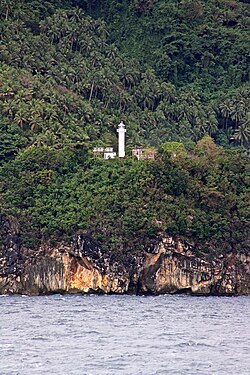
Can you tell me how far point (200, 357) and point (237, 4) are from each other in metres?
90.4

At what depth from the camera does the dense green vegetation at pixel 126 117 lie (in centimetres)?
8781

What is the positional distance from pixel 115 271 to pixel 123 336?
23677mm

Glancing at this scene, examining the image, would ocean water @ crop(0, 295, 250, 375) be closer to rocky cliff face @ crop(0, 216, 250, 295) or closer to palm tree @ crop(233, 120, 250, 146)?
rocky cliff face @ crop(0, 216, 250, 295)

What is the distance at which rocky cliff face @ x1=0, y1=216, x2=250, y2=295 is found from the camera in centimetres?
8450

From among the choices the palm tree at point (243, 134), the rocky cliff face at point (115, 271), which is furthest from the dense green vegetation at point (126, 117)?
the rocky cliff face at point (115, 271)

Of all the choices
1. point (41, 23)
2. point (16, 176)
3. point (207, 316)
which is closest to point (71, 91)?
point (41, 23)

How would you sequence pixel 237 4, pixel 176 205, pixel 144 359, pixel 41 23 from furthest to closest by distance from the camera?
pixel 237 4
pixel 41 23
pixel 176 205
pixel 144 359

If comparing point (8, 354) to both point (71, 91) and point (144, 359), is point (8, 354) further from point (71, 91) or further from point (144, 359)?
point (71, 91)

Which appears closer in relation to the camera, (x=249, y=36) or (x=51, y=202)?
(x=51, y=202)

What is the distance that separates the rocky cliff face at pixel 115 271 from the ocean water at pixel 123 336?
11.6 ft

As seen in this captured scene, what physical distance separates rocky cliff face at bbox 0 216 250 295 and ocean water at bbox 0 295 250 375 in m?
3.53

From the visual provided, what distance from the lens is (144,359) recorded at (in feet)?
177

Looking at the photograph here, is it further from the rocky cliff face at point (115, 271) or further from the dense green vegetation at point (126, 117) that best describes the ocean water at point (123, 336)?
the dense green vegetation at point (126, 117)

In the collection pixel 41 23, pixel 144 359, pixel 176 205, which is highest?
pixel 41 23
